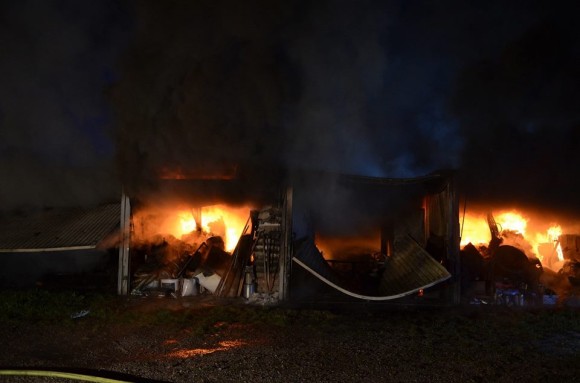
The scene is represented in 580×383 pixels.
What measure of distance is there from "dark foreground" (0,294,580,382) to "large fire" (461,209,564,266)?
215 inches

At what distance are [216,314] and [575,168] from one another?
579 inches

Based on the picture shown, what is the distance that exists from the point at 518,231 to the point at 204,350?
13664mm

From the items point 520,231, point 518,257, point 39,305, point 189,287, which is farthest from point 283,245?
point 520,231

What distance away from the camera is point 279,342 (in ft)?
25.2

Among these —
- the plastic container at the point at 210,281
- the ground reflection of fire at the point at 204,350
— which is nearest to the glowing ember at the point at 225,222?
the plastic container at the point at 210,281

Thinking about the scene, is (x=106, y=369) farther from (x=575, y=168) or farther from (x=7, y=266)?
(x=575, y=168)

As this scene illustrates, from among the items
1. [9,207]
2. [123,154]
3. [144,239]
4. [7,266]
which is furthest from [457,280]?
[9,207]

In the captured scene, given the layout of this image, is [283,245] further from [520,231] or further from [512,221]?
[520,231]

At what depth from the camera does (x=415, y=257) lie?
11.8 meters

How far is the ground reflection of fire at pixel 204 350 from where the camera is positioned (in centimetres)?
679

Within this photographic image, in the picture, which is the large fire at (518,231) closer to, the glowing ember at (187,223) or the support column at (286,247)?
the support column at (286,247)

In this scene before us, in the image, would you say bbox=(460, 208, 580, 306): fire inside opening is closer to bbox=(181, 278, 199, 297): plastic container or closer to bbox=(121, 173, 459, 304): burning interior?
bbox=(121, 173, 459, 304): burning interior

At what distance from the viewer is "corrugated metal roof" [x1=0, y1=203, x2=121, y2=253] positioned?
1192 cm

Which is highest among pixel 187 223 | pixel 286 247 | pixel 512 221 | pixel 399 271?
pixel 512 221
